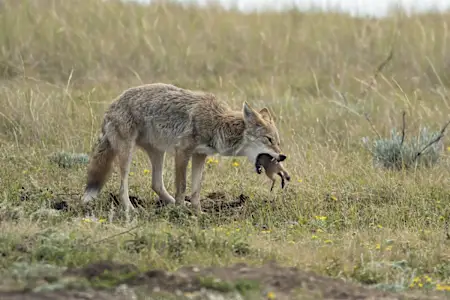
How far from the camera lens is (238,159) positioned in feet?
37.8

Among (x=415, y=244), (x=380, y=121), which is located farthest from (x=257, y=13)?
(x=415, y=244)

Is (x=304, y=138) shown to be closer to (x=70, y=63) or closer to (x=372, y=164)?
(x=372, y=164)

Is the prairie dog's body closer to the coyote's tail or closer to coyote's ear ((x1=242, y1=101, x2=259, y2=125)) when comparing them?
coyote's ear ((x1=242, y1=101, x2=259, y2=125))

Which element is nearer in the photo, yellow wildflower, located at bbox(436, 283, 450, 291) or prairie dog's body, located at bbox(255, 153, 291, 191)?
yellow wildflower, located at bbox(436, 283, 450, 291)

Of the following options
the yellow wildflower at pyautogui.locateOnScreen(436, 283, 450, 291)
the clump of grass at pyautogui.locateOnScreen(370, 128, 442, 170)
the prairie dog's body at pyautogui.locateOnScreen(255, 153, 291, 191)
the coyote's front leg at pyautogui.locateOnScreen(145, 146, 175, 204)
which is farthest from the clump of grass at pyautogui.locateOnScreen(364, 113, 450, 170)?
the yellow wildflower at pyautogui.locateOnScreen(436, 283, 450, 291)

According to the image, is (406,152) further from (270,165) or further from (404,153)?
(270,165)

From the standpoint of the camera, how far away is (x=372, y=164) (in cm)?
1122

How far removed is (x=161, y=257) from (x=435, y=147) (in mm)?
5782

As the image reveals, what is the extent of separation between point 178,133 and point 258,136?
0.85 metres

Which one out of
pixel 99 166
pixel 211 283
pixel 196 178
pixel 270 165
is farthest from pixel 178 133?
pixel 211 283

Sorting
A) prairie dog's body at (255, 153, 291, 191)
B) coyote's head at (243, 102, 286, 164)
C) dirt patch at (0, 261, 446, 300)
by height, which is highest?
coyote's head at (243, 102, 286, 164)

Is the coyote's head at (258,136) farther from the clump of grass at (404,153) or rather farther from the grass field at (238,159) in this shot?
the clump of grass at (404,153)

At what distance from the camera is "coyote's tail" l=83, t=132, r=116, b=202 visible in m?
9.30

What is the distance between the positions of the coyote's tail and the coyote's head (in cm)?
145
